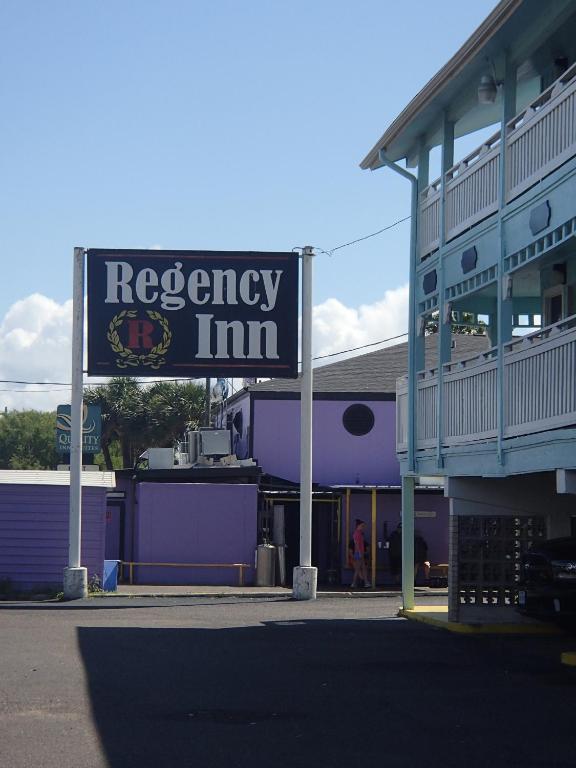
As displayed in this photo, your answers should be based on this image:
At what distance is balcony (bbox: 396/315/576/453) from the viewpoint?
1427cm

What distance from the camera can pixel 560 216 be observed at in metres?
15.0

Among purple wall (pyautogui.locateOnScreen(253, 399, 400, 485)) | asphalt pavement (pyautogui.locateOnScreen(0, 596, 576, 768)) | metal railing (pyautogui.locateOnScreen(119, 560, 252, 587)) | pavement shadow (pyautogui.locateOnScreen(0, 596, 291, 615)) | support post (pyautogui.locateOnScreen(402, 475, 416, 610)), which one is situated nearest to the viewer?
asphalt pavement (pyautogui.locateOnScreen(0, 596, 576, 768))

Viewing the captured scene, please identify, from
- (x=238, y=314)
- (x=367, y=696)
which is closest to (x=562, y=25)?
(x=367, y=696)

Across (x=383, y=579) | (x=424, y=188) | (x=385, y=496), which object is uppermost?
(x=424, y=188)

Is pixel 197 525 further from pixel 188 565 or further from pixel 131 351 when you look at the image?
pixel 131 351

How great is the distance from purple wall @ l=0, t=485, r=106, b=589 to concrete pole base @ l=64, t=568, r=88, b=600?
146cm

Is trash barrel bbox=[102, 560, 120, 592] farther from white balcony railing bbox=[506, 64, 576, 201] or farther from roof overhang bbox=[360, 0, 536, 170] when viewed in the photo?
white balcony railing bbox=[506, 64, 576, 201]

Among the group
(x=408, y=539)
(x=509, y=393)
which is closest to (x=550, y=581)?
(x=509, y=393)

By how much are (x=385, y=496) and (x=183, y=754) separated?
2339 centimetres

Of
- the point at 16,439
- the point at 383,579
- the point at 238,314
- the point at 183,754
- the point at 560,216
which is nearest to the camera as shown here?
the point at 183,754

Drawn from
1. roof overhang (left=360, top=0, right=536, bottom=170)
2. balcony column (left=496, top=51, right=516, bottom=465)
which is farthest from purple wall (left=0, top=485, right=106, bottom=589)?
balcony column (left=496, top=51, right=516, bottom=465)

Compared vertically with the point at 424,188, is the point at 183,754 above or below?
below

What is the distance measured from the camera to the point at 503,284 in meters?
17.0

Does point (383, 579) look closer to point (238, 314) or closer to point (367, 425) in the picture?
point (367, 425)
